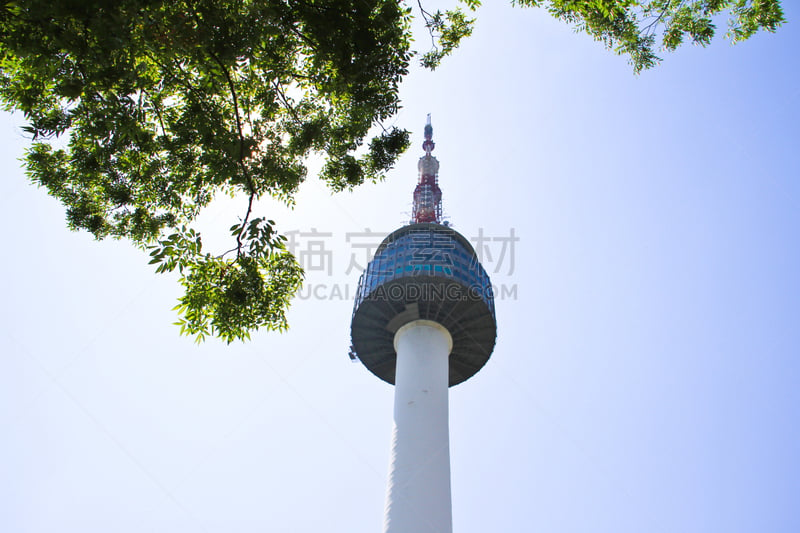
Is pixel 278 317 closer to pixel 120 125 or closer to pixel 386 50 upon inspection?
pixel 120 125

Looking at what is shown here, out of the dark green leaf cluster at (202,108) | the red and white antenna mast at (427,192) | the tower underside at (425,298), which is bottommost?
the dark green leaf cluster at (202,108)

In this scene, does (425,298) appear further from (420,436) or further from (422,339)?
(420,436)

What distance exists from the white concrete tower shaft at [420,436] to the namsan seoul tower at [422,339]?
5 cm

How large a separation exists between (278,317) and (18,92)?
619 cm

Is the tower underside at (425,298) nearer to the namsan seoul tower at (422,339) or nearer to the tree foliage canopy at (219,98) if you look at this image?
the namsan seoul tower at (422,339)

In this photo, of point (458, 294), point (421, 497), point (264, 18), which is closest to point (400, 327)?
point (458, 294)

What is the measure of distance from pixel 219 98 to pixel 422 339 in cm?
2605

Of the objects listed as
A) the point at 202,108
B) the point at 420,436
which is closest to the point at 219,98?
the point at 202,108

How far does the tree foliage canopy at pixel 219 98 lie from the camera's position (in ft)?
28.3

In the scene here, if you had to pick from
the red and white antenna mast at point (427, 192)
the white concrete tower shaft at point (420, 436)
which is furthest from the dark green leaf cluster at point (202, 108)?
the red and white antenna mast at point (427, 192)

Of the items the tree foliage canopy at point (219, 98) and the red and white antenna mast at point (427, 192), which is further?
the red and white antenna mast at point (427, 192)

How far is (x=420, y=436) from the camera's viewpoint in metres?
31.6

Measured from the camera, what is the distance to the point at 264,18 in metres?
9.83

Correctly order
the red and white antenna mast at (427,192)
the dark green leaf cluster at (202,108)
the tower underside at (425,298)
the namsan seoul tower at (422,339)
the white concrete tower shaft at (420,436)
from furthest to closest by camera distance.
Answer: the red and white antenna mast at (427,192), the tower underside at (425,298), the namsan seoul tower at (422,339), the white concrete tower shaft at (420,436), the dark green leaf cluster at (202,108)
